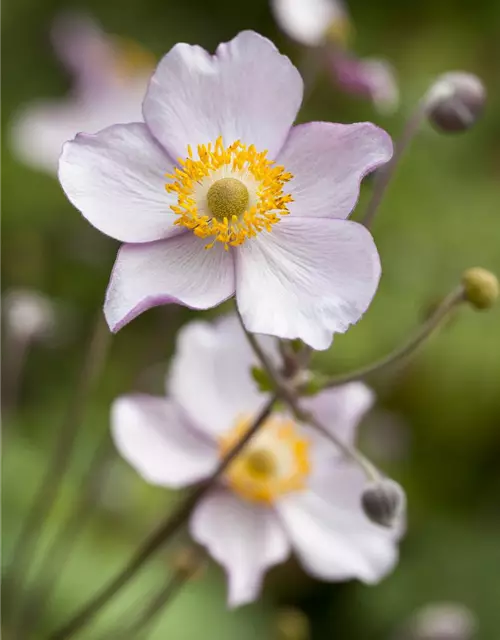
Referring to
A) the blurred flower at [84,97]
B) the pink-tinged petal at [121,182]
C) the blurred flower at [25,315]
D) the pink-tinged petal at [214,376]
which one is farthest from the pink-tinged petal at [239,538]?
the blurred flower at [84,97]

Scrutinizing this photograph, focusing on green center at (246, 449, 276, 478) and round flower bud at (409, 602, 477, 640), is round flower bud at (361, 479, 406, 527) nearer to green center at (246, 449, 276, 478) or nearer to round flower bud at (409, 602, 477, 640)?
green center at (246, 449, 276, 478)

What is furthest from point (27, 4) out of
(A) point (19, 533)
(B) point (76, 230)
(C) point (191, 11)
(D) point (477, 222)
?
(A) point (19, 533)

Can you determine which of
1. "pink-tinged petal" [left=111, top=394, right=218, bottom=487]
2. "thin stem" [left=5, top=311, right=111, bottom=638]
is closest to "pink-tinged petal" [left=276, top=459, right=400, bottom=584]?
"pink-tinged petal" [left=111, top=394, right=218, bottom=487]

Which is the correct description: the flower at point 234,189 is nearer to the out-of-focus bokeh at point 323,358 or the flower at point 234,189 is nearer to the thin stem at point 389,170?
the thin stem at point 389,170

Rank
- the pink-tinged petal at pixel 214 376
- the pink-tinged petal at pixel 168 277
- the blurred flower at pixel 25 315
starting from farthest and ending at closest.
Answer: the blurred flower at pixel 25 315 → the pink-tinged petal at pixel 214 376 → the pink-tinged petal at pixel 168 277

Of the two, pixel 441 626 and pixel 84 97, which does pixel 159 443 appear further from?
pixel 84 97

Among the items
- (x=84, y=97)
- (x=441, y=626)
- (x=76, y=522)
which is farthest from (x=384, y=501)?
(x=84, y=97)

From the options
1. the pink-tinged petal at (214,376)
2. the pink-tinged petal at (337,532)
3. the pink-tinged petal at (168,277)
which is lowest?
the pink-tinged petal at (337,532)
